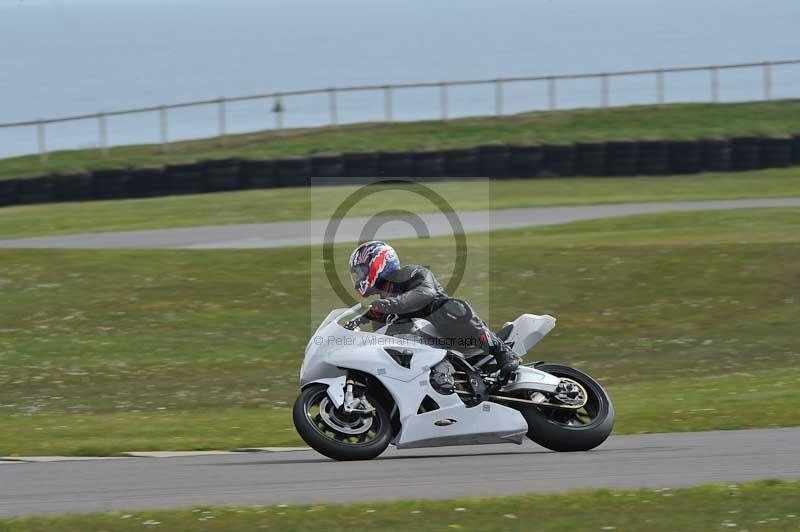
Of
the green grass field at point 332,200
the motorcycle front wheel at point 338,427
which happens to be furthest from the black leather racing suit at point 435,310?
the green grass field at point 332,200

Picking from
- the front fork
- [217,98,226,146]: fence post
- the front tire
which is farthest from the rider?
[217,98,226,146]: fence post

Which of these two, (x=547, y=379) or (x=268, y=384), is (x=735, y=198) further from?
(x=547, y=379)

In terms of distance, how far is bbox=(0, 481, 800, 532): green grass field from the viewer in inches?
304

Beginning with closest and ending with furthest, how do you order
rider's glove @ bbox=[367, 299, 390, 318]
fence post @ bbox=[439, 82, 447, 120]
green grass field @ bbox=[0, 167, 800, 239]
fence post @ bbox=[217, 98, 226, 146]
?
1. rider's glove @ bbox=[367, 299, 390, 318]
2. green grass field @ bbox=[0, 167, 800, 239]
3. fence post @ bbox=[217, 98, 226, 146]
4. fence post @ bbox=[439, 82, 447, 120]

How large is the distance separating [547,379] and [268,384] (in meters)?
6.90

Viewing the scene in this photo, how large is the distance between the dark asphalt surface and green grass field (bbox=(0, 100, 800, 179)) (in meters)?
28.2

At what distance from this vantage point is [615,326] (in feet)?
64.5

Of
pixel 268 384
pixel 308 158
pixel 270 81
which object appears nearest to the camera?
pixel 268 384

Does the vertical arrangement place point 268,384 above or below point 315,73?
below

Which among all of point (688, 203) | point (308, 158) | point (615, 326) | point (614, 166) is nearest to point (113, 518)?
point (615, 326)

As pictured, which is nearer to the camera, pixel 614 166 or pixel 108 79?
pixel 614 166

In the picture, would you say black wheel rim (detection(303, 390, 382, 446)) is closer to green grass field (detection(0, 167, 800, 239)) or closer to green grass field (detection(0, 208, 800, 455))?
green grass field (detection(0, 208, 800, 455))

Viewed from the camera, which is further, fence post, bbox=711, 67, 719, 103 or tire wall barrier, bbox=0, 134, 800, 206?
fence post, bbox=711, 67, 719, 103

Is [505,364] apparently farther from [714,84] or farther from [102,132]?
[714,84]
